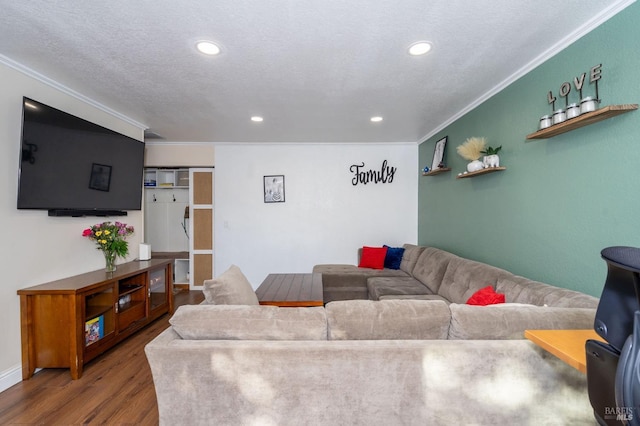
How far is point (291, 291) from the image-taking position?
286 cm

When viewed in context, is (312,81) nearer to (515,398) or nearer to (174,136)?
(515,398)

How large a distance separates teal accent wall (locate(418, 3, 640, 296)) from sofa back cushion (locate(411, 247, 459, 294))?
0.30 metres

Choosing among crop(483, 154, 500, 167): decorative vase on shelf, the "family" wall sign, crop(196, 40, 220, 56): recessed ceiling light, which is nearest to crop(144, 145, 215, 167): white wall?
the "family" wall sign

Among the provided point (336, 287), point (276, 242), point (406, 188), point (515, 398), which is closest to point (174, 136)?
point (276, 242)

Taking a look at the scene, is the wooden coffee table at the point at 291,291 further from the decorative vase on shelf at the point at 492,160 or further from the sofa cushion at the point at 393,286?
the decorative vase on shelf at the point at 492,160

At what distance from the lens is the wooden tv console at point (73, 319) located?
2.27 m

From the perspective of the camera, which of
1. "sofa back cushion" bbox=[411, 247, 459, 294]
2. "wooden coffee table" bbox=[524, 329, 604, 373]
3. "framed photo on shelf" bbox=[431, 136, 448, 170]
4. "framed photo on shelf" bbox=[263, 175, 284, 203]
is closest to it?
"wooden coffee table" bbox=[524, 329, 604, 373]

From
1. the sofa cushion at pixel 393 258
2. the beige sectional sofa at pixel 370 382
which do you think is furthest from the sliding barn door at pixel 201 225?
the beige sectional sofa at pixel 370 382

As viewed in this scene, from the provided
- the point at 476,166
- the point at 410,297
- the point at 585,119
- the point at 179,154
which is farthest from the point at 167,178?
the point at 585,119

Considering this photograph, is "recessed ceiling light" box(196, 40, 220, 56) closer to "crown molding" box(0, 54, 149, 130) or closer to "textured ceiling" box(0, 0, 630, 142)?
"textured ceiling" box(0, 0, 630, 142)

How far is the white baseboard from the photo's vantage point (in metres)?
2.13

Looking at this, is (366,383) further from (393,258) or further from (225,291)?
(393,258)

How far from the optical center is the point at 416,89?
268cm

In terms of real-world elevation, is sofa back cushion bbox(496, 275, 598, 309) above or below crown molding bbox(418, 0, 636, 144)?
below
